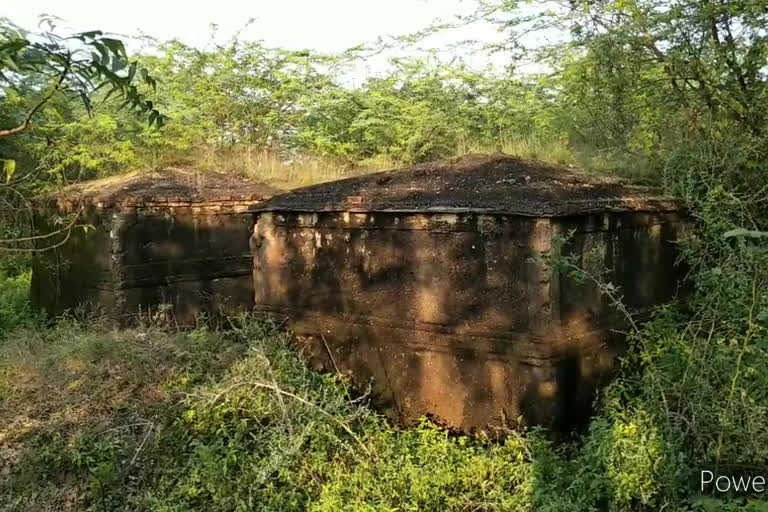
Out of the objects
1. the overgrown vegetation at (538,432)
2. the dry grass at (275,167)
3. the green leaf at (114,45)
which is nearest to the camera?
the green leaf at (114,45)

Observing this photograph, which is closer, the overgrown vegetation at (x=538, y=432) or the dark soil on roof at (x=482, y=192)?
the overgrown vegetation at (x=538, y=432)

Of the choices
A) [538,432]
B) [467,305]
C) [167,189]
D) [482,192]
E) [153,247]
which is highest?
[167,189]

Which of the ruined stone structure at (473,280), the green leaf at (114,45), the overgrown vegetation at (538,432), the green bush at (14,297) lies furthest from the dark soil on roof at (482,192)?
the green bush at (14,297)

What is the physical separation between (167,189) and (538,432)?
5.28 m

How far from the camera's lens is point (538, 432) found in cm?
442

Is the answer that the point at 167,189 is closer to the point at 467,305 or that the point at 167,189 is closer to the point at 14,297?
the point at 14,297

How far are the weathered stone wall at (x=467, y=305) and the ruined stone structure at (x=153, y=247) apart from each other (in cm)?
216

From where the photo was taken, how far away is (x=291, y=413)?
465 cm

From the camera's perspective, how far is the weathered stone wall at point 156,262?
24.3 feet

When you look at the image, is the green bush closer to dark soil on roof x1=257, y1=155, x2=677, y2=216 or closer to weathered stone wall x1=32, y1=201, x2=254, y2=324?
weathered stone wall x1=32, y1=201, x2=254, y2=324

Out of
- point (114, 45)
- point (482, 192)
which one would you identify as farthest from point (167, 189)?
point (114, 45)

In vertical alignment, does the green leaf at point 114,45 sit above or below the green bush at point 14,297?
above

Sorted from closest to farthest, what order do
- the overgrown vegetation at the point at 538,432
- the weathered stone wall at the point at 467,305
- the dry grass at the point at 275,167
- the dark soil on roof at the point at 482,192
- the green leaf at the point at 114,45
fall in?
the green leaf at the point at 114,45 < the overgrown vegetation at the point at 538,432 < the weathered stone wall at the point at 467,305 < the dark soil on roof at the point at 482,192 < the dry grass at the point at 275,167

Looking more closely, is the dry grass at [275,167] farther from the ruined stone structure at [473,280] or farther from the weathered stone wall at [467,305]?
the weathered stone wall at [467,305]
